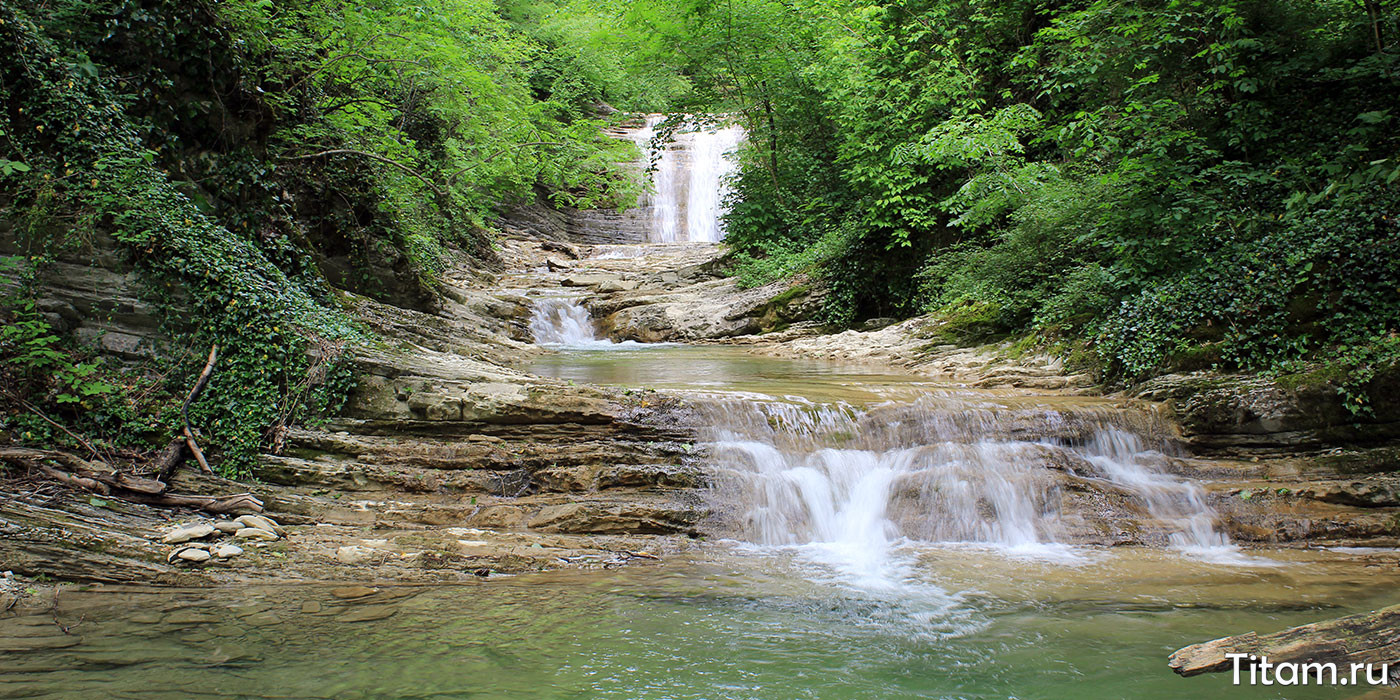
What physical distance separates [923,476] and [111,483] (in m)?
6.77

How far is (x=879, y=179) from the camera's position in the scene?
13.5 m

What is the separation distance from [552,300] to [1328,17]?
14530mm

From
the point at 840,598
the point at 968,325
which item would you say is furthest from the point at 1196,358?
the point at 840,598

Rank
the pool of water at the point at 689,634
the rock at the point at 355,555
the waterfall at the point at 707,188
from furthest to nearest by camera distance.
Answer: the waterfall at the point at 707,188 → the rock at the point at 355,555 → the pool of water at the point at 689,634

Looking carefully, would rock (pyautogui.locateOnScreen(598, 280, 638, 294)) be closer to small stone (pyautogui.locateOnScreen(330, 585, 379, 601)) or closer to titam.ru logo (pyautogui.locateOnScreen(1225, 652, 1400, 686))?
small stone (pyautogui.locateOnScreen(330, 585, 379, 601))

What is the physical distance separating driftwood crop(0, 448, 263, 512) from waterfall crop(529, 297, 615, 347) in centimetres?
1015

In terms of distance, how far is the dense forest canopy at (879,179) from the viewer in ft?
20.1

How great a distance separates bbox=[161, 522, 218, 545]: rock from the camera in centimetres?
471

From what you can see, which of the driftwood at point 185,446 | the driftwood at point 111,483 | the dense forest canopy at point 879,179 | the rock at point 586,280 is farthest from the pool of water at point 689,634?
the rock at point 586,280

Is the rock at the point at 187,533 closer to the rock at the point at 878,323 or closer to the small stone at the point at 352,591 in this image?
the small stone at the point at 352,591

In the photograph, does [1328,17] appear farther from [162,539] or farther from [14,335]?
[14,335]

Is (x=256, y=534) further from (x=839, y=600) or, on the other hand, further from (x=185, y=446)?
(x=839, y=600)

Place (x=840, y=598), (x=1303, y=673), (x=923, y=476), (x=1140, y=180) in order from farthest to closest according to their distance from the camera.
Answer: (x=1140, y=180)
(x=923, y=476)
(x=840, y=598)
(x=1303, y=673)

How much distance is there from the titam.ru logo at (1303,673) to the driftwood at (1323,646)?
0.02 m
